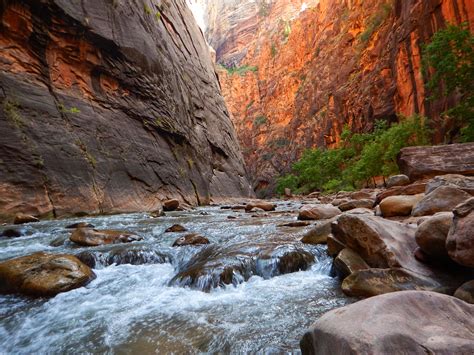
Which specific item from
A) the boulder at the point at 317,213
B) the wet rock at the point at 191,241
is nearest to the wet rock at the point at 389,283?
the wet rock at the point at 191,241

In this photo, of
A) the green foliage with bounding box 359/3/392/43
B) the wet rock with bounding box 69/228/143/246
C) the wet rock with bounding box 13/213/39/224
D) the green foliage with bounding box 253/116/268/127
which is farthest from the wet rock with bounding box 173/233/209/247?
the green foliage with bounding box 253/116/268/127

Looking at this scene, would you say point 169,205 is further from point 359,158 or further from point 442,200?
point 359,158

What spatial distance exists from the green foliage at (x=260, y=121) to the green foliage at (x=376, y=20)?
Result: 23747mm

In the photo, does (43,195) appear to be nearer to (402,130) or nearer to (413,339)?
(413,339)

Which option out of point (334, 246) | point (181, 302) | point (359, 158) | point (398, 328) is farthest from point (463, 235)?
point (359, 158)

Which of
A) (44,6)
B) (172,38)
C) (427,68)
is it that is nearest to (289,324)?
(44,6)

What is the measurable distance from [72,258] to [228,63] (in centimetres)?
7561

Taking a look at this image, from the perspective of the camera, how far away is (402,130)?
1630 centimetres

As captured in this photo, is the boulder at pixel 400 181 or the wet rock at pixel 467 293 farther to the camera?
the boulder at pixel 400 181

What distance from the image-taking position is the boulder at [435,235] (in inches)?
101

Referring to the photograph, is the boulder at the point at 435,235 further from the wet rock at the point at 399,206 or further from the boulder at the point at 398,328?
the wet rock at the point at 399,206

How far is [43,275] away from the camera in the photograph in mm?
3352

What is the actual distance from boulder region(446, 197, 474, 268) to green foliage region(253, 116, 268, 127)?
51.3m

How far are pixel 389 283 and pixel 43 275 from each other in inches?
143
